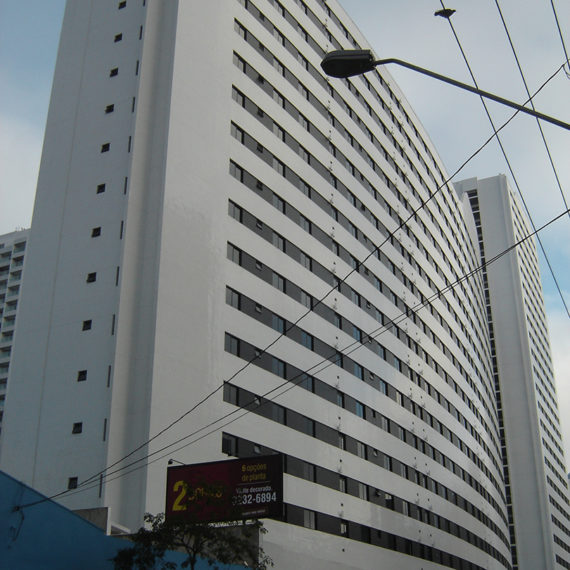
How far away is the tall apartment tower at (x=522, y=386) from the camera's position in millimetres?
99438

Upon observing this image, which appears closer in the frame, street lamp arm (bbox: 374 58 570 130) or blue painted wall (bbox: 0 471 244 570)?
street lamp arm (bbox: 374 58 570 130)

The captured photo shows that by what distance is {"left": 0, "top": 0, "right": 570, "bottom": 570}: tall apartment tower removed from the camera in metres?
35.1

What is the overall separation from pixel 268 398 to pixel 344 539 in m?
10.1

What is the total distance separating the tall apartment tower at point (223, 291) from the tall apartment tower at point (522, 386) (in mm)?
42281

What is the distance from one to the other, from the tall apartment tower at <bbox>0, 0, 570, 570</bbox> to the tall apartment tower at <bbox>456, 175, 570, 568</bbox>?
139 feet

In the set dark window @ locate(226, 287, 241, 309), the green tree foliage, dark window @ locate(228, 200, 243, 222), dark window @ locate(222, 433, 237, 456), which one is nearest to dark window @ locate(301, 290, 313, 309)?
dark window @ locate(226, 287, 241, 309)

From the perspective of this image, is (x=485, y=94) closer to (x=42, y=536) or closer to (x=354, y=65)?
(x=354, y=65)

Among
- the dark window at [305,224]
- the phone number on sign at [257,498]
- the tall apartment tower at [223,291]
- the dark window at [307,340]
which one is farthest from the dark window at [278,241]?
the phone number on sign at [257,498]

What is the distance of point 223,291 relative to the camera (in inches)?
1560

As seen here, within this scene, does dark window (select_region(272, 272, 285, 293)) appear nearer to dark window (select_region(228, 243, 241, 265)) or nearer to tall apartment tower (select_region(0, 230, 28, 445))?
dark window (select_region(228, 243, 241, 265))

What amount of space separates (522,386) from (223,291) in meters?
78.2

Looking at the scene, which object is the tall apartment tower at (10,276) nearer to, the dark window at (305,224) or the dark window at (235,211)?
the dark window at (305,224)

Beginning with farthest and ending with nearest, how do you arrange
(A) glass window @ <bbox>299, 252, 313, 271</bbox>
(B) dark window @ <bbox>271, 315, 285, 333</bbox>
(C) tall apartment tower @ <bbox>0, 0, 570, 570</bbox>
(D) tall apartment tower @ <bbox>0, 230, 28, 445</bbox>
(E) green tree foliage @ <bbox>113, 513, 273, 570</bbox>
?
(D) tall apartment tower @ <bbox>0, 230, 28, 445</bbox>
(A) glass window @ <bbox>299, 252, 313, 271</bbox>
(B) dark window @ <bbox>271, 315, 285, 333</bbox>
(C) tall apartment tower @ <bbox>0, 0, 570, 570</bbox>
(E) green tree foliage @ <bbox>113, 513, 273, 570</bbox>

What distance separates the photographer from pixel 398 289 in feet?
205
